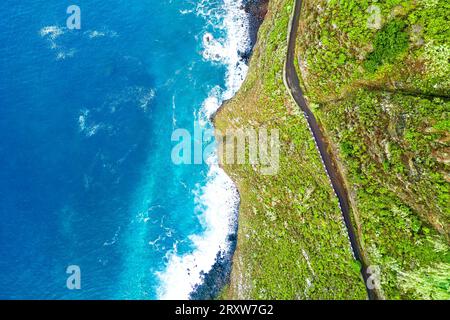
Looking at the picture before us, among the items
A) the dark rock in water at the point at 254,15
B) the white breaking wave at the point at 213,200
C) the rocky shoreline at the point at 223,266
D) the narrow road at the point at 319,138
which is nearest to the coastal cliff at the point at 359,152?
the narrow road at the point at 319,138

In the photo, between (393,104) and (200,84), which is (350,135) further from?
(200,84)

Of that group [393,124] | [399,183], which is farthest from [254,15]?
[399,183]

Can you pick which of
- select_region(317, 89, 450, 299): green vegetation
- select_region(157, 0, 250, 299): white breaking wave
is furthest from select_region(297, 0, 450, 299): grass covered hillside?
select_region(157, 0, 250, 299): white breaking wave

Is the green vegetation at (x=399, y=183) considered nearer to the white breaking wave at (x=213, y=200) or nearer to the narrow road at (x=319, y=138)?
the narrow road at (x=319, y=138)

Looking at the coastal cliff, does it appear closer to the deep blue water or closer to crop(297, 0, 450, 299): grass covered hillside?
crop(297, 0, 450, 299): grass covered hillside

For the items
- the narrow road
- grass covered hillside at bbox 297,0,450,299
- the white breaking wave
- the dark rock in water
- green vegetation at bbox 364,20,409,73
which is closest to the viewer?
grass covered hillside at bbox 297,0,450,299

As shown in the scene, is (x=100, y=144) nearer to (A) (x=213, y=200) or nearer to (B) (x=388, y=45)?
(A) (x=213, y=200)
